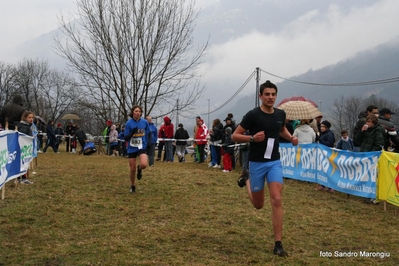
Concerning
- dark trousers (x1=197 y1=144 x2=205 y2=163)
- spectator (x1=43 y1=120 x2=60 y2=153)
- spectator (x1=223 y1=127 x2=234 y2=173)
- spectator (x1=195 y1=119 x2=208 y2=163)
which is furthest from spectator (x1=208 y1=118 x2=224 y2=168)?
spectator (x1=43 y1=120 x2=60 y2=153)

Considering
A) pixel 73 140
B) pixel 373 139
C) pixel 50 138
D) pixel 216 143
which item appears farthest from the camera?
pixel 73 140

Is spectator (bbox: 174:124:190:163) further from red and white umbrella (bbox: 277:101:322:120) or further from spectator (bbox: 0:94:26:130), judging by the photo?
spectator (bbox: 0:94:26:130)

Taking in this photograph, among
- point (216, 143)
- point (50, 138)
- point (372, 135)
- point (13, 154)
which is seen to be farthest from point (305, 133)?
point (50, 138)

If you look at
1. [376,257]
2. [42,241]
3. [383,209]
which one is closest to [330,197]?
[383,209]

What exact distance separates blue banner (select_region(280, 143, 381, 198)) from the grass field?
1.11 feet

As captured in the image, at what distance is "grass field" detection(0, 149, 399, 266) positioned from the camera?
5.23m

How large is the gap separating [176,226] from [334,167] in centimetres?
576

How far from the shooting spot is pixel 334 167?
1108cm

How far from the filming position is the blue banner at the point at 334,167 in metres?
9.62

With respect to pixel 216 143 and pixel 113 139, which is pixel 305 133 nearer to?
pixel 216 143

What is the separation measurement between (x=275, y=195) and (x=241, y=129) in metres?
0.96

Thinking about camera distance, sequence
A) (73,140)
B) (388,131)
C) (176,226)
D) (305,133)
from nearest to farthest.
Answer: (176,226), (388,131), (305,133), (73,140)

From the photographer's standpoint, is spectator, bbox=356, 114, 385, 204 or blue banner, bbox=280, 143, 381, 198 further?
spectator, bbox=356, 114, 385, 204

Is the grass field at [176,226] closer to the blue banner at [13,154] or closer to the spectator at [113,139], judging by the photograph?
the blue banner at [13,154]
